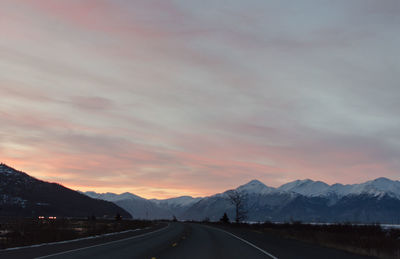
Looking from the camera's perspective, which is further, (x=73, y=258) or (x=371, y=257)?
(x=371, y=257)

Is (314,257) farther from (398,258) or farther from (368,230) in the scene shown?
(368,230)

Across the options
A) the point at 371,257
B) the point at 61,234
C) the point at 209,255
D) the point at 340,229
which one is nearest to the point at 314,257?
the point at 371,257

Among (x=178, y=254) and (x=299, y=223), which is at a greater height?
(x=299, y=223)

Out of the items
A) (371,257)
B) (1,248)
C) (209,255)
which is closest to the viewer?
(209,255)

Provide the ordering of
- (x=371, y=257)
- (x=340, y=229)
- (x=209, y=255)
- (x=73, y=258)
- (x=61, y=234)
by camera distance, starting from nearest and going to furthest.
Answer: (x=73, y=258) → (x=209, y=255) → (x=371, y=257) → (x=61, y=234) → (x=340, y=229)

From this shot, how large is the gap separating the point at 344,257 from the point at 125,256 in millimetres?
9691

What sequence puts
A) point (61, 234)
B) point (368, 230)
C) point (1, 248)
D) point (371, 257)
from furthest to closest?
point (368, 230) < point (61, 234) < point (1, 248) < point (371, 257)

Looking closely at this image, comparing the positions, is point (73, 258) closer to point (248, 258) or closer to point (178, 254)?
point (178, 254)

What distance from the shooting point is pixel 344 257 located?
843 inches

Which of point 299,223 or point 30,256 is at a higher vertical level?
point 299,223

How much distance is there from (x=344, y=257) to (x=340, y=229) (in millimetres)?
43552

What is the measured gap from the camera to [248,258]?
1928 centimetres

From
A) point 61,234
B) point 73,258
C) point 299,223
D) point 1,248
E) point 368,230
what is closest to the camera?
point 73,258

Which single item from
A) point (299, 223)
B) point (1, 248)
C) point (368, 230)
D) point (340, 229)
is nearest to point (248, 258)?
point (1, 248)
